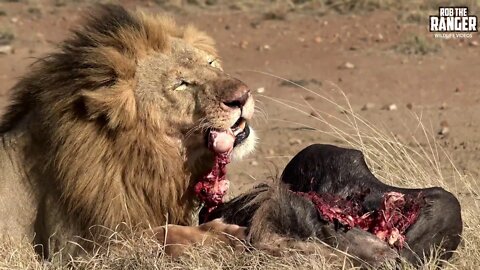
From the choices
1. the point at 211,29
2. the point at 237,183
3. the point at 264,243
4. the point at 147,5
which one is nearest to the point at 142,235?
the point at 264,243

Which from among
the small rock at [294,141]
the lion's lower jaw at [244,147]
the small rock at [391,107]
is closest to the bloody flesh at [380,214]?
the lion's lower jaw at [244,147]

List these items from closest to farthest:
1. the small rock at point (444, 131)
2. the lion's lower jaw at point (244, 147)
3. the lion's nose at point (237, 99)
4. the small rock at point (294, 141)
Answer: the lion's nose at point (237, 99) → the lion's lower jaw at point (244, 147) → the small rock at point (294, 141) → the small rock at point (444, 131)

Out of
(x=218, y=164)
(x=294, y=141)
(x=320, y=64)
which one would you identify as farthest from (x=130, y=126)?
(x=320, y=64)

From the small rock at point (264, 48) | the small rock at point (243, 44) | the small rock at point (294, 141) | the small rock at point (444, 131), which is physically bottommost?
the small rock at point (264, 48)

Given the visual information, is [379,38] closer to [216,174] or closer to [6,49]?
[6,49]

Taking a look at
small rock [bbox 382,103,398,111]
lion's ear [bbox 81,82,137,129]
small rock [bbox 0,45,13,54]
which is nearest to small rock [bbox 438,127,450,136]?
small rock [bbox 382,103,398,111]

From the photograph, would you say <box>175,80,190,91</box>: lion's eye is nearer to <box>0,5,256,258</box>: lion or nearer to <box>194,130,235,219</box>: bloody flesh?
<box>0,5,256,258</box>: lion

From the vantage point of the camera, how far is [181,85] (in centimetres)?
376

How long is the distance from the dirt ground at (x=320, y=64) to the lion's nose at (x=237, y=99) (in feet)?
6.05

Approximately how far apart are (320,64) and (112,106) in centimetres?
729

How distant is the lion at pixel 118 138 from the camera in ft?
12.0

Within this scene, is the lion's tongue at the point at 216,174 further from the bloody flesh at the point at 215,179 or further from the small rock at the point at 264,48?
the small rock at the point at 264,48

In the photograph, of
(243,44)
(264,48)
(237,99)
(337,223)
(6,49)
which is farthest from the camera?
(243,44)

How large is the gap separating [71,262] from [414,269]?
125 cm
